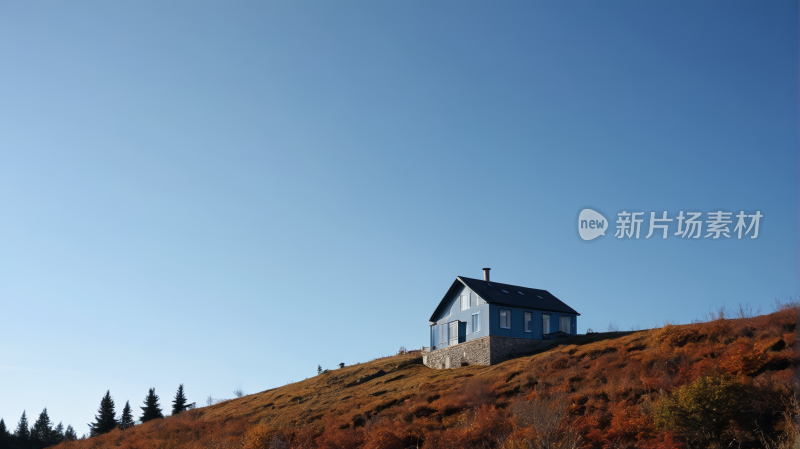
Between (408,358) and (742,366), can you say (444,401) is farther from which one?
(408,358)

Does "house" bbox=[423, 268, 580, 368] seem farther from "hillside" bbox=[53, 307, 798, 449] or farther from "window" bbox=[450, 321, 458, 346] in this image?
"hillside" bbox=[53, 307, 798, 449]

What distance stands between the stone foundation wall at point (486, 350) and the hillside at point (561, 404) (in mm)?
2681

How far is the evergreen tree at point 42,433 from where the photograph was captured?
87.6m

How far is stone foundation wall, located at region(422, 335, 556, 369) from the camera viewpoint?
4753cm

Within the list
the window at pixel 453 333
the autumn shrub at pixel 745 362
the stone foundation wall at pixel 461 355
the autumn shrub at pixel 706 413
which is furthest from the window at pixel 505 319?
the autumn shrub at pixel 706 413

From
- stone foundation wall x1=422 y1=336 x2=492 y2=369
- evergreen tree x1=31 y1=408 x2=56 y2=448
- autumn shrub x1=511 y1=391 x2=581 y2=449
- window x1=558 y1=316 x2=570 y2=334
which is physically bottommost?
evergreen tree x1=31 y1=408 x2=56 y2=448

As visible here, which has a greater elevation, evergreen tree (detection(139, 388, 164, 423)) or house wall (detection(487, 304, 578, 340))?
house wall (detection(487, 304, 578, 340))

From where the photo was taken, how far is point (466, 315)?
51938mm

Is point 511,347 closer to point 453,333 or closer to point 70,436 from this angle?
point 453,333

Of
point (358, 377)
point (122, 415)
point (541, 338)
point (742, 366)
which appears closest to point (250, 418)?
point (358, 377)

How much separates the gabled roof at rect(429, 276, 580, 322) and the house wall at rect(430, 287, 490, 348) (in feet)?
2.00

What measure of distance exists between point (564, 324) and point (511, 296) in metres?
6.05

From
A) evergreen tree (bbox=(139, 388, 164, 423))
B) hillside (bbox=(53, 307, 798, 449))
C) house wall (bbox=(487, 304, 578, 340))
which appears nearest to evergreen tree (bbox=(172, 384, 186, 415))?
evergreen tree (bbox=(139, 388, 164, 423))

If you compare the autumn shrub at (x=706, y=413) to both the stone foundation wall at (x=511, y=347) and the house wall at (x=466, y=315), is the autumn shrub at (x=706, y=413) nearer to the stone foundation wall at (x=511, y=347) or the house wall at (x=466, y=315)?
the stone foundation wall at (x=511, y=347)
